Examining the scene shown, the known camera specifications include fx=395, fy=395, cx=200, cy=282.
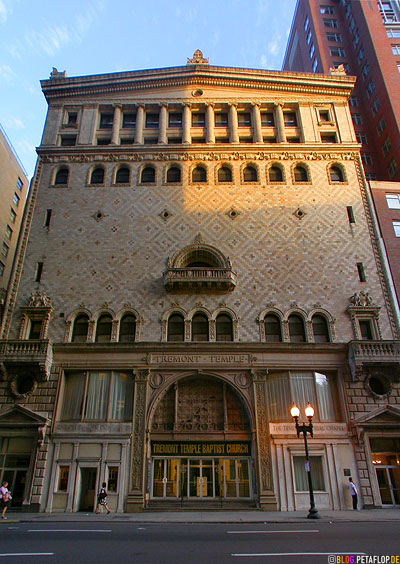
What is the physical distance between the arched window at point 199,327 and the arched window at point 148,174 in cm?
1271

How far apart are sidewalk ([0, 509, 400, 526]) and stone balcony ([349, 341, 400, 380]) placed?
25.0ft

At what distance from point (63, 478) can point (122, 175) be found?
2254 cm

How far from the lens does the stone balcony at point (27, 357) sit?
24.3 m

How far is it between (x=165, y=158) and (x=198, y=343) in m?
16.5

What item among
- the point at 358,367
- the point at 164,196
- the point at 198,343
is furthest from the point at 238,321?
the point at 164,196

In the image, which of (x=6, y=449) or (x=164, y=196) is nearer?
(x=6, y=449)

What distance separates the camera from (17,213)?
151 feet

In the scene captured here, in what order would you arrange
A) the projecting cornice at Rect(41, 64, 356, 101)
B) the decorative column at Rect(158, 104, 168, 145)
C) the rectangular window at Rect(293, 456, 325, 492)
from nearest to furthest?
the rectangular window at Rect(293, 456, 325, 492) < the decorative column at Rect(158, 104, 168, 145) < the projecting cornice at Rect(41, 64, 356, 101)

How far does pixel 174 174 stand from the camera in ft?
107

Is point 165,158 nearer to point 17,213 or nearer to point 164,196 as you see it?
point 164,196

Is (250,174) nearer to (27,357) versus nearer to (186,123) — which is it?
(186,123)

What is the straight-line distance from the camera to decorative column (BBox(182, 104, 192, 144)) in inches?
1331

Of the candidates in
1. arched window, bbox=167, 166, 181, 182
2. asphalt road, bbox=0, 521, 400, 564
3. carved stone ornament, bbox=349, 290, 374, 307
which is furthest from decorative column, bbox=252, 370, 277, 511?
arched window, bbox=167, 166, 181, 182

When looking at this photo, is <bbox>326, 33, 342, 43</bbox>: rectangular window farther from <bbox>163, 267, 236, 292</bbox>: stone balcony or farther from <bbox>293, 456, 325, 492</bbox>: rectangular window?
<bbox>293, 456, 325, 492</bbox>: rectangular window
